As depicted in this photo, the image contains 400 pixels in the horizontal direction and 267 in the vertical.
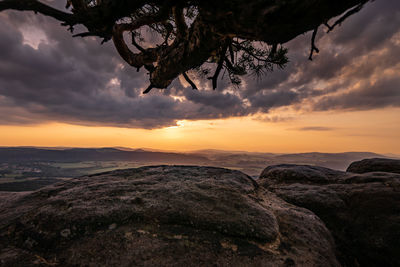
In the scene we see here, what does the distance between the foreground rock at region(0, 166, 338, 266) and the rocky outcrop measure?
5293 millimetres

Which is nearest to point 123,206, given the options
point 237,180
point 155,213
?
point 155,213

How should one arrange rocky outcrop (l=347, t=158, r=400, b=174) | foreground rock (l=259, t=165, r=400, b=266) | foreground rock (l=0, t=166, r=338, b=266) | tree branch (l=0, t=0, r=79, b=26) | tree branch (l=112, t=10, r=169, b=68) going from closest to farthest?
foreground rock (l=0, t=166, r=338, b=266) < tree branch (l=0, t=0, r=79, b=26) < foreground rock (l=259, t=165, r=400, b=266) < tree branch (l=112, t=10, r=169, b=68) < rocky outcrop (l=347, t=158, r=400, b=174)

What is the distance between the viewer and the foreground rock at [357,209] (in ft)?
12.9

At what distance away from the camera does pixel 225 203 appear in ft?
13.3

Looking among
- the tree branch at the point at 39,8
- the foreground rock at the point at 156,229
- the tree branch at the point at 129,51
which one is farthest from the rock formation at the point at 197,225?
the tree branch at the point at 129,51

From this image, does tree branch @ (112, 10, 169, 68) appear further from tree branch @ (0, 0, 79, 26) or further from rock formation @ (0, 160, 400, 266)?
rock formation @ (0, 160, 400, 266)

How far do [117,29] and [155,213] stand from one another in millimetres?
6913

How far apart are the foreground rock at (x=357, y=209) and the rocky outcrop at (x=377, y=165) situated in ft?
5.84

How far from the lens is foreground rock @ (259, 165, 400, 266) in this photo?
154 inches

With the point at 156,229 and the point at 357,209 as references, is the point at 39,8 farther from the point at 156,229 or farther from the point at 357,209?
the point at 357,209

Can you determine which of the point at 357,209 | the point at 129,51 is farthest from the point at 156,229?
the point at 129,51

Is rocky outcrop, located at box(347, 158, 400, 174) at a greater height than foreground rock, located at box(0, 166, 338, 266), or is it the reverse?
rocky outcrop, located at box(347, 158, 400, 174)

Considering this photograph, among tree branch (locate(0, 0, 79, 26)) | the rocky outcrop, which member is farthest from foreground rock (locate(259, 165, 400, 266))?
tree branch (locate(0, 0, 79, 26))

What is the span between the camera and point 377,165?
7.42 m
